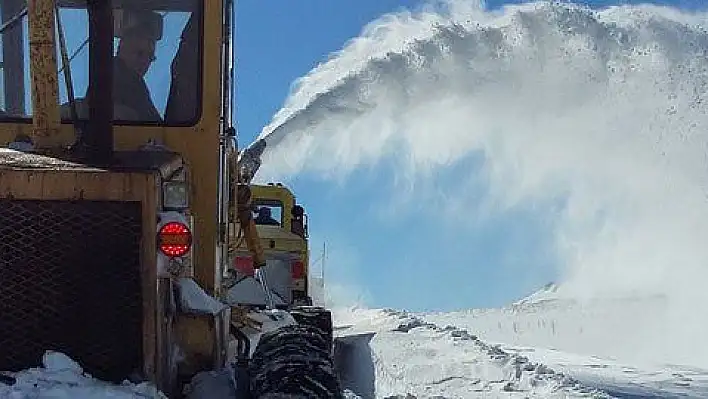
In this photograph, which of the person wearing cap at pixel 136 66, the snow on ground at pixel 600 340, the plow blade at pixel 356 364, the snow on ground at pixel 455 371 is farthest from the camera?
the snow on ground at pixel 600 340

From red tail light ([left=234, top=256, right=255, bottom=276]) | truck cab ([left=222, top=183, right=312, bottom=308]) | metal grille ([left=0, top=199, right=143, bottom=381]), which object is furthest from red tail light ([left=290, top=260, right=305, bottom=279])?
metal grille ([left=0, top=199, right=143, bottom=381])

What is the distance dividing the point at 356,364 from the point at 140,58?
478 centimetres

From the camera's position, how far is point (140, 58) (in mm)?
4816

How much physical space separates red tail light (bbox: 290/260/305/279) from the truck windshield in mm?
9760

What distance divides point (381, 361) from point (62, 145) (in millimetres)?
5491

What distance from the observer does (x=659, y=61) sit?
17.6m

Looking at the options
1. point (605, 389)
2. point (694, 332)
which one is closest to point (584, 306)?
point (694, 332)

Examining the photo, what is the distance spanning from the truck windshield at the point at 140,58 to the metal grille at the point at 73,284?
3.22ft

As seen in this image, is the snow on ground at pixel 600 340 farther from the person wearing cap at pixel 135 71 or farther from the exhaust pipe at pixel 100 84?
the exhaust pipe at pixel 100 84

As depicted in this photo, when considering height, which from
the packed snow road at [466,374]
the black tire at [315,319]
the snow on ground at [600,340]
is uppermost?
the black tire at [315,319]

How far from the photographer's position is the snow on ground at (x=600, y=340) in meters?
10.5

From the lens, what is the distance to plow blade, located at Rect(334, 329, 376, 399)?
841 centimetres

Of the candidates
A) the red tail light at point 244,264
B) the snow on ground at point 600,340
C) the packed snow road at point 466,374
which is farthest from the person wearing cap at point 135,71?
the snow on ground at point 600,340

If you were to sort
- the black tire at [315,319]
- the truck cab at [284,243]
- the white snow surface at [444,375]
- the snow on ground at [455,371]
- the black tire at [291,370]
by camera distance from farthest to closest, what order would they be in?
the truck cab at [284,243] → the snow on ground at [455,371] → the black tire at [315,319] → the black tire at [291,370] → the white snow surface at [444,375]
